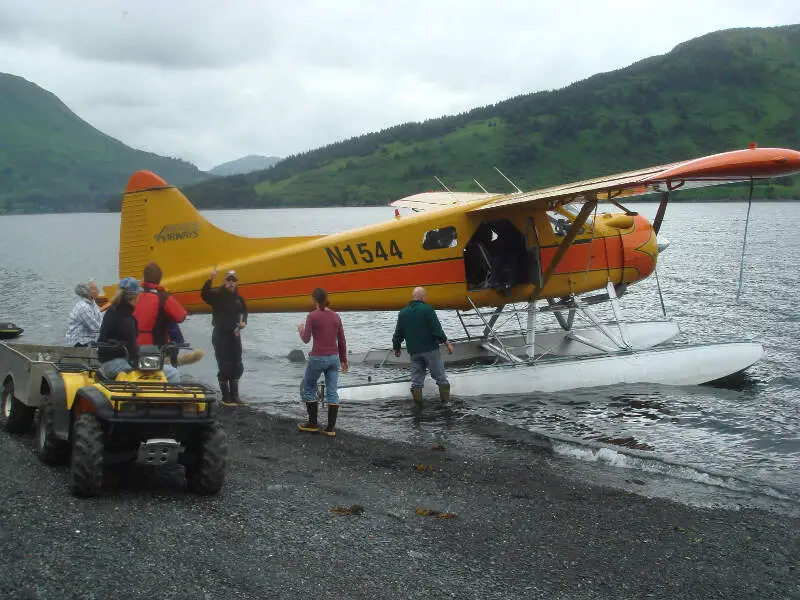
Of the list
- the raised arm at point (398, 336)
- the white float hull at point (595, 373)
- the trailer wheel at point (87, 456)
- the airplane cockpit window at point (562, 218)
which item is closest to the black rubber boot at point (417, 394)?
the white float hull at point (595, 373)

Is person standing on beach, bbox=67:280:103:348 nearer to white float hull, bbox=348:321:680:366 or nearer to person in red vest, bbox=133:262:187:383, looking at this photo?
person in red vest, bbox=133:262:187:383

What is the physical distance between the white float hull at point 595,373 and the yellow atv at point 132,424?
600 centimetres

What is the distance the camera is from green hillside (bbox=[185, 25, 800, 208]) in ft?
465

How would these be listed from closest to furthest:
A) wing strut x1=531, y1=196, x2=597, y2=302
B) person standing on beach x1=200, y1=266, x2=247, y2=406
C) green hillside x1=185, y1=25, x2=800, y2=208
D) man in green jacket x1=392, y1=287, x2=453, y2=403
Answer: person standing on beach x1=200, y1=266, x2=247, y2=406
man in green jacket x1=392, y1=287, x2=453, y2=403
wing strut x1=531, y1=196, x2=597, y2=302
green hillside x1=185, y1=25, x2=800, y2=208

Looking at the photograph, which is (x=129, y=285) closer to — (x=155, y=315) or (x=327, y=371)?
(x=155, y=315)

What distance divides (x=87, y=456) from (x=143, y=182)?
9.27 meters

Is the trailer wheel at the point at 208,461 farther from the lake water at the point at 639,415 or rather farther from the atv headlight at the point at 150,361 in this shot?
the lake water at the point at 639,415

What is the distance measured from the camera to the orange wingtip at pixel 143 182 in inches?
580

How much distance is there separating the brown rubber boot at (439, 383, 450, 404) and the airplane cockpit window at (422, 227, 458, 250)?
2667 mm

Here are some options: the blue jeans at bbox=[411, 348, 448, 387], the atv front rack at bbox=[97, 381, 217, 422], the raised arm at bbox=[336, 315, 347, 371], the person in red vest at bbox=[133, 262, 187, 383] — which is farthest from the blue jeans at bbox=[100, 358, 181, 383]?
the blue jeans at bbox=[411, 348, 448, 387]

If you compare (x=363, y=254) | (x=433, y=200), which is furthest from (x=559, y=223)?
(x=433, y=200)

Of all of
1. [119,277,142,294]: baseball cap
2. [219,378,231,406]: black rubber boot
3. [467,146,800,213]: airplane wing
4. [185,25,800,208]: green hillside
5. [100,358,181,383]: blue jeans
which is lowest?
[219,378,231,406]: black rubber boot

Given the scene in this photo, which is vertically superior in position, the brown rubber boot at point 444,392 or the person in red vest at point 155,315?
the person in red vest at point 155,315

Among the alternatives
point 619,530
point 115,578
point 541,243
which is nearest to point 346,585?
point 115,578
